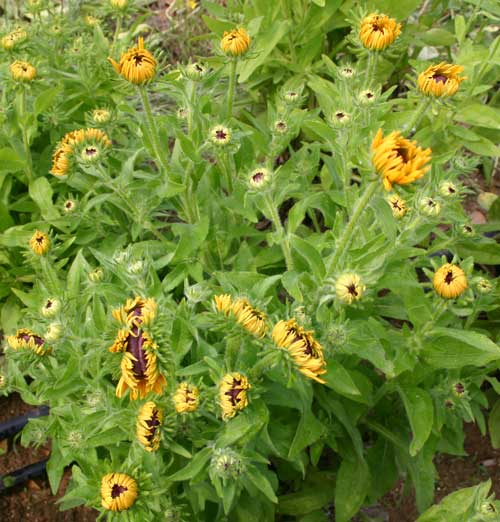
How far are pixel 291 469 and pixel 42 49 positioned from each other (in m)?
2.20

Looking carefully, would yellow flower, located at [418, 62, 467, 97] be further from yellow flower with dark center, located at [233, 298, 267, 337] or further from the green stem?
yellow flower with dark center, located at [233, 298, 267, 337]

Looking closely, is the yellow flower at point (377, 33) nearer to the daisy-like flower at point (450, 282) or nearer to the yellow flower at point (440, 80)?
the yellow flower at point (440, 80)

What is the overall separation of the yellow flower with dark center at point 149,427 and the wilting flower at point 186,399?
0.06 meters

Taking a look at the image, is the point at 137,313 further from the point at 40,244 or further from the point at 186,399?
the point at 40,244

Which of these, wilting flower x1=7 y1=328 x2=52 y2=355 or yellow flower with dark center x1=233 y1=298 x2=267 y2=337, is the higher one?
yellow flower with dark center x1=233 y1=298 x2=267 y2=337

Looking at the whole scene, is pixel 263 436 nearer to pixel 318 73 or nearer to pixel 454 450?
pixel 454 450

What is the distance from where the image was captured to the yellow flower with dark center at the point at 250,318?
153cm

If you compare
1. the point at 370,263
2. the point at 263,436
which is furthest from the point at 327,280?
the point at 263,436

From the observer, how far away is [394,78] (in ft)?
12.0

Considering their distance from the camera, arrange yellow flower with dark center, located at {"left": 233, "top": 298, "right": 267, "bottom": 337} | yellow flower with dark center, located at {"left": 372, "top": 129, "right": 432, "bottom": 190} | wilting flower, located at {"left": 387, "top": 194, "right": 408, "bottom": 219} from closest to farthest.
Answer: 1. yellow flower with dark center, located at {"left": 372, "top": 129, "right": 432, "bottom": 190}
2. yellow flower with dark center, located at {"left": 233, "top": 298, "right": 267, "bottom": 337}
3. wilting flower, located at {"left": 387, "top": 194, "right": 408, "bottom": 219}

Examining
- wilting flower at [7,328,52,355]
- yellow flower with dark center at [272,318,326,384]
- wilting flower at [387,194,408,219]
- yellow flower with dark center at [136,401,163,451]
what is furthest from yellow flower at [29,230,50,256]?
wilting flower at [387,194,408,219]

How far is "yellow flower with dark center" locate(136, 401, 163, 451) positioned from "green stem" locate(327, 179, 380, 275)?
61cm

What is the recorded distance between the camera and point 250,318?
153cm

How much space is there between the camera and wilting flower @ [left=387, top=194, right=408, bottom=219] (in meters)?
1.96
